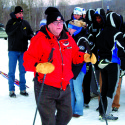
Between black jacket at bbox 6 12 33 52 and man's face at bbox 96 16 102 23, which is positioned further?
black jacket at bbox 6 12 33 52

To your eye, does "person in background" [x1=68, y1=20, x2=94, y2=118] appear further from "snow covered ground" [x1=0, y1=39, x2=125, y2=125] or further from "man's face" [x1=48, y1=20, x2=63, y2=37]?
"man's face" [x1=48, y1=20, x2=63, y2=37]

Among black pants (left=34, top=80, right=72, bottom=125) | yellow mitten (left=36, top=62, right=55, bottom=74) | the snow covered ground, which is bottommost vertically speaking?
the snow covered ground

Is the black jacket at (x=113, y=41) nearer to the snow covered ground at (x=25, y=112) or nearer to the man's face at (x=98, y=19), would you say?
the man's face at (x=98, y=19)

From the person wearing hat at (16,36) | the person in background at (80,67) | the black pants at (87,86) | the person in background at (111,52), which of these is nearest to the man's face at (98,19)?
the person in background at (80,67)

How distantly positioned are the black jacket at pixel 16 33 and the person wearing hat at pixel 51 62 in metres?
2.62

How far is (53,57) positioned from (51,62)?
103mm

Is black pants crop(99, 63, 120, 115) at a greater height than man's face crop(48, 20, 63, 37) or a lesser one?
lesser

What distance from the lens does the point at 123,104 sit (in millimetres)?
4879

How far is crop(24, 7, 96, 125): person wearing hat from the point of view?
253 cm

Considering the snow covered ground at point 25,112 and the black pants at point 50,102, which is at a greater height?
the black pants at point 50,102

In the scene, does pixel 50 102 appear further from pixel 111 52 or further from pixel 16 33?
pixel 16 33

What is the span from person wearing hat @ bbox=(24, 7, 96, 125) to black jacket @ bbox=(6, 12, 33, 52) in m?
2.62

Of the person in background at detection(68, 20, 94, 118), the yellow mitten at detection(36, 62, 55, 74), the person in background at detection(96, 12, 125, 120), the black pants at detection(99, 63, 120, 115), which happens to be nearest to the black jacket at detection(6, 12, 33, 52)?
the person in background at detection(68, 20, 94, 118)

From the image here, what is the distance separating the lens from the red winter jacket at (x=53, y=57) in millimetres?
2521
